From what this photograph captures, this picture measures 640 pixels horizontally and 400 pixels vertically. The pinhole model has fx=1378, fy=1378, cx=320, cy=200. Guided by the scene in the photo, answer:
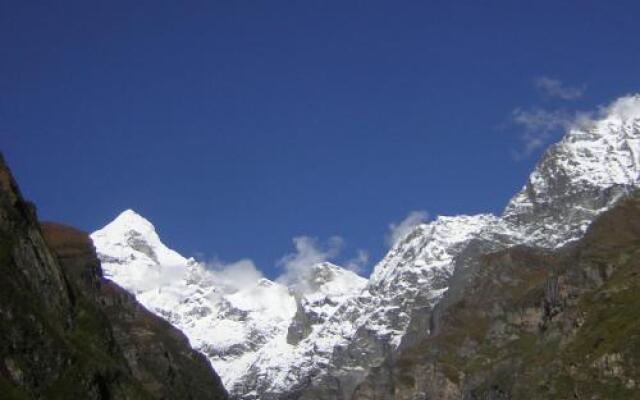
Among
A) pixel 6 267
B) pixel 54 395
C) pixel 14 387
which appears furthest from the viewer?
pixel 6 267

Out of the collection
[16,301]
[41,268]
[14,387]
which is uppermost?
[41,268]

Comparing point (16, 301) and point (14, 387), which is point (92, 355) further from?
point (14, 387)

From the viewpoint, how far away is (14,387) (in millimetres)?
160250

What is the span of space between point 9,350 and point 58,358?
11.5 m

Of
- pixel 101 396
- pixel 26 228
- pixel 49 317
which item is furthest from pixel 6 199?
pixel 101 396

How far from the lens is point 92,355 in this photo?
644 feet

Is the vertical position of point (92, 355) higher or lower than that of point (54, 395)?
higher

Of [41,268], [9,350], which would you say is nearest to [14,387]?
[9,350]

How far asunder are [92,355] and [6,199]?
25344mm

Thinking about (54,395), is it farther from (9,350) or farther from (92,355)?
(92,355)

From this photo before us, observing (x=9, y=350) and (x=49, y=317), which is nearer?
(x=9, y=350)

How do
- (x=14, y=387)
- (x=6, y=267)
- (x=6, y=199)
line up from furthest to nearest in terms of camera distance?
(x=6, y=199), (x=6, y=267), (x=14, y=387)

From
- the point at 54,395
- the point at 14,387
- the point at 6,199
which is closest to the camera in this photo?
the point at 14,387

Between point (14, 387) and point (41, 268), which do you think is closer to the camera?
point (14, 387)
